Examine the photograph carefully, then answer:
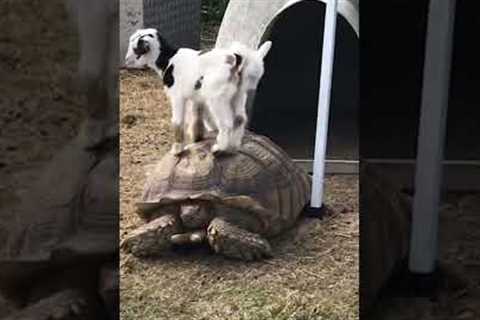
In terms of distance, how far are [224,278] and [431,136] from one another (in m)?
0.56

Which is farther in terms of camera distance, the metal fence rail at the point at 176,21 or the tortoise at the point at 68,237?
the tortoise at the point at 68,237

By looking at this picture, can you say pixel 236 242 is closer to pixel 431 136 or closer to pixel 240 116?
pixel 240 116

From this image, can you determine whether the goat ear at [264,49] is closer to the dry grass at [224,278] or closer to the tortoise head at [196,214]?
the dry grass at [224,278]

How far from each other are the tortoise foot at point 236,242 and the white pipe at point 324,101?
0.41ft

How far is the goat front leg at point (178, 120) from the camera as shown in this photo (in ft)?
5.85

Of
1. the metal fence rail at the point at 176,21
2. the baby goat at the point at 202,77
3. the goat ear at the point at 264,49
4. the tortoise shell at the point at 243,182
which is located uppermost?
the metal fence rail at the point at 176,21

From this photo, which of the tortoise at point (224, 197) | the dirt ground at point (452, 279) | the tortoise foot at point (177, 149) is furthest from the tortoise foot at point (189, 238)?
the dirt ground at point (452, 279)

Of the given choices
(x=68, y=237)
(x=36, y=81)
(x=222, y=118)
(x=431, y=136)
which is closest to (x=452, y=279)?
(x=431, y=136)

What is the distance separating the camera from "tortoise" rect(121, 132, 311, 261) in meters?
1.79

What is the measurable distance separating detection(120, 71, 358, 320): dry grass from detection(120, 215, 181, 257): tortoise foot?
0.02 m

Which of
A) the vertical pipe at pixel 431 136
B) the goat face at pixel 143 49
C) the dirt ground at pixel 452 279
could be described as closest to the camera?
the goat face at pixel 143 49

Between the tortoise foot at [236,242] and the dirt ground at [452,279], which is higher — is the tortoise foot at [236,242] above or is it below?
above

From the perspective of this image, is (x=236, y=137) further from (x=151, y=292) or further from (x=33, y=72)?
(x=33, y=72)

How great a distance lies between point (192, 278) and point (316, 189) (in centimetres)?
28
